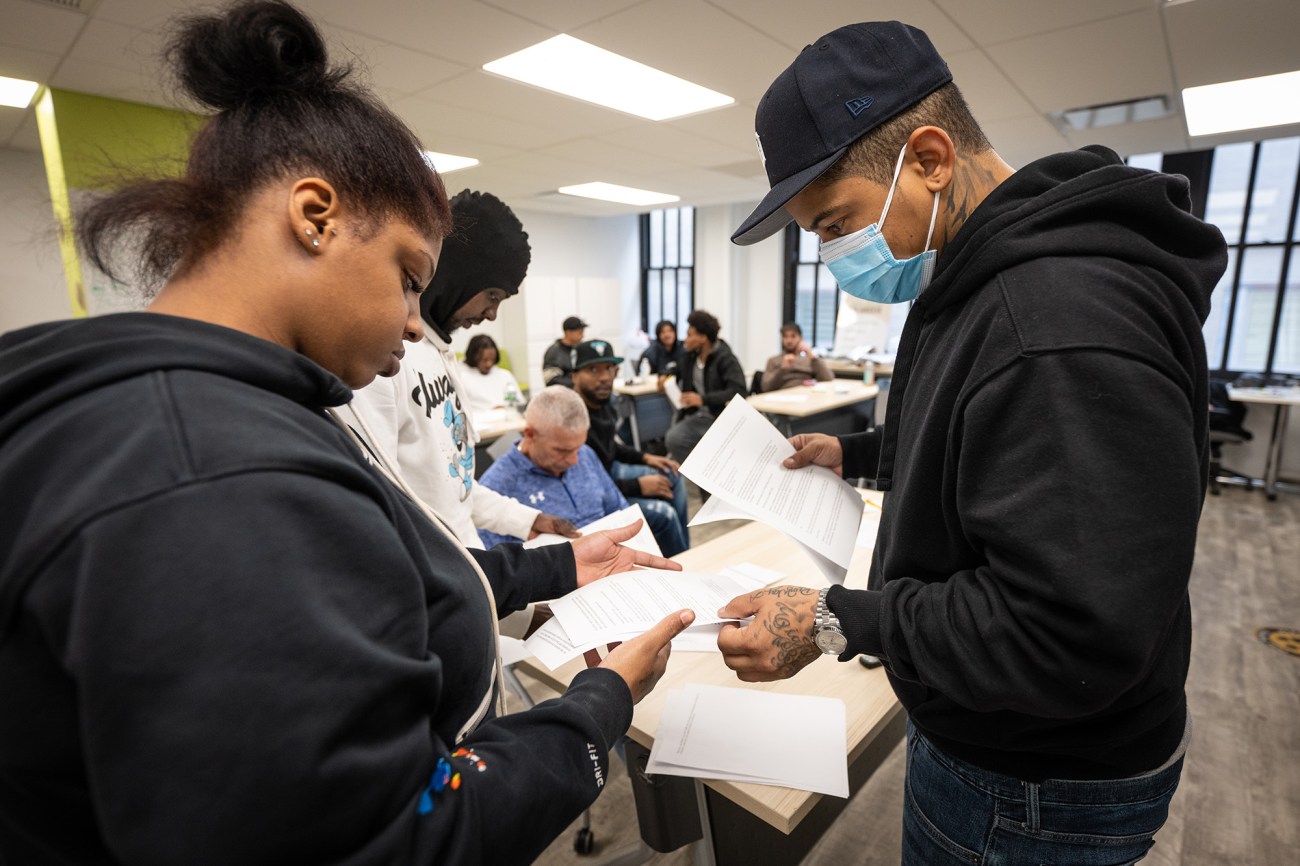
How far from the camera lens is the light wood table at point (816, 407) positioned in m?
4.99

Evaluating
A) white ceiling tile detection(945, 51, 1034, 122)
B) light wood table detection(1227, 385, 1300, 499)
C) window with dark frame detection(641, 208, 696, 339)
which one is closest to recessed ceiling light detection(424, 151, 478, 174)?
white ceiling tile detection(945, 51, 1034, 122)

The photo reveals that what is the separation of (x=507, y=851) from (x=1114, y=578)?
22.3 inches

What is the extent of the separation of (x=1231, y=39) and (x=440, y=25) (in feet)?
11.7

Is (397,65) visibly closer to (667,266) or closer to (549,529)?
(549,529)

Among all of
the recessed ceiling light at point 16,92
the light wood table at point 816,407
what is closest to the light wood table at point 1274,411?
the light wood table at point 816,407

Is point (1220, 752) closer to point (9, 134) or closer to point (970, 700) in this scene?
point (970, 700)

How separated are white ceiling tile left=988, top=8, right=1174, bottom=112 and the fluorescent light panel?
344 millimetres

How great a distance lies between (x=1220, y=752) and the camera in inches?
88.3

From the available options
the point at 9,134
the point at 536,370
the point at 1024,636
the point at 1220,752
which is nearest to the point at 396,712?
the point at 1024,636

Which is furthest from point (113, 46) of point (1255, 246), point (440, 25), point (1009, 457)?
point (1255, 246)

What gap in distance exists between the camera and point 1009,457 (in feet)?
2.02

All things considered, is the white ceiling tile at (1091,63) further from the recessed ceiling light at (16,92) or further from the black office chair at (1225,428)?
the recessed ceiling light at (16,92)

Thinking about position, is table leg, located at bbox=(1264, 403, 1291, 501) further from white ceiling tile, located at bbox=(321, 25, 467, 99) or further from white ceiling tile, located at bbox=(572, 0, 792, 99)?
white ceiling tile, located at bbox=(321, 25, 467, 99)

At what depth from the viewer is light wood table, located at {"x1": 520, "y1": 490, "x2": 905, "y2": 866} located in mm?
976
